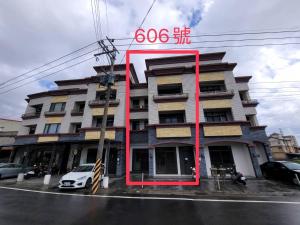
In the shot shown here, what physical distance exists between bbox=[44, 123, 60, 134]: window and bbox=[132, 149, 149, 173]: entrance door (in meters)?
11.7

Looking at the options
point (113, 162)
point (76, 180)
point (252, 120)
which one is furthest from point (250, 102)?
point (76, 180)

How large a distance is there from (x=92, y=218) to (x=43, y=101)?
2289 cm

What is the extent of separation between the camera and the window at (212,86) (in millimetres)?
18562

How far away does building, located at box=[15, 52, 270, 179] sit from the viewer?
15.5m

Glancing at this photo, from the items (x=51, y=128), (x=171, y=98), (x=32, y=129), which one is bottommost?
(x=51, y=128)

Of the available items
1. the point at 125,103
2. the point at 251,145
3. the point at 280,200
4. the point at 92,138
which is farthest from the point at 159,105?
the point at 280,200

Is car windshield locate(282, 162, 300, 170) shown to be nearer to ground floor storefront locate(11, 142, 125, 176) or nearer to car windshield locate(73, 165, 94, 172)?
ground floor storefront locate(11, 142, 125, 176)

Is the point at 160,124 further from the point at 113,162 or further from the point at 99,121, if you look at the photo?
the point at 99,121

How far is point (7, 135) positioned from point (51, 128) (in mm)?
16765

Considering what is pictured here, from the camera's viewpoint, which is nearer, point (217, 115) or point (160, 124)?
point (160, 124)

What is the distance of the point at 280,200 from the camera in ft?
26.0

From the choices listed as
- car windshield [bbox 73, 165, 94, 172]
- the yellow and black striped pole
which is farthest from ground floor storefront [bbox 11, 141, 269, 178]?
the yellow and black striped pole

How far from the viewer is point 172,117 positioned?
18.2 meters

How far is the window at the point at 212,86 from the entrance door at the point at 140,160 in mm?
10754
